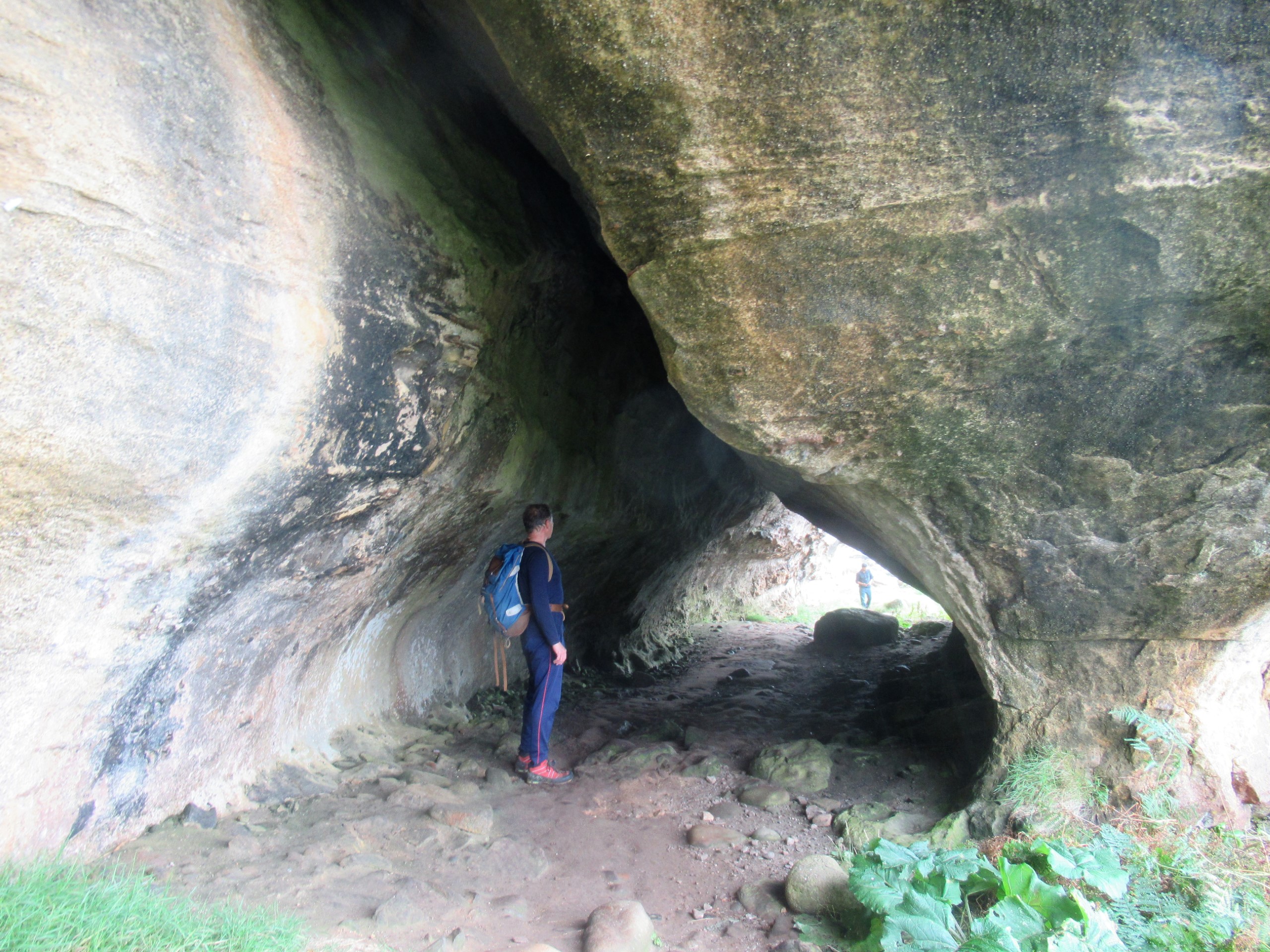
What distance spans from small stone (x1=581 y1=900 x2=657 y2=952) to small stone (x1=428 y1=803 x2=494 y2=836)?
0.91 m

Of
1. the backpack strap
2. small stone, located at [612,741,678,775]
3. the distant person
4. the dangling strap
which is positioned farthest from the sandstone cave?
the distant person

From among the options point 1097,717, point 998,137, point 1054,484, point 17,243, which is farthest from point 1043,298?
point 17,243

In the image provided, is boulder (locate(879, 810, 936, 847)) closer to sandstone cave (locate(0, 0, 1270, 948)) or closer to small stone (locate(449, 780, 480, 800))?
sandstone cave (locate(0, 0, 1270, 948))

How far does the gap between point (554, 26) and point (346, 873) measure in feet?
10.3

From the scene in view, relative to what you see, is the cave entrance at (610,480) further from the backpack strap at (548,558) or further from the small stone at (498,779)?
the small stone at (498,779)

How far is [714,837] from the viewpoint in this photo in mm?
3520

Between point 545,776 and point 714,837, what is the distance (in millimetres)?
1126

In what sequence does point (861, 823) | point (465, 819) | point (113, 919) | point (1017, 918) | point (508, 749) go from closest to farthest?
point (113, 919) → point (1017, 918) → point (465, 819) → point (861, 823) → point (508, 749)

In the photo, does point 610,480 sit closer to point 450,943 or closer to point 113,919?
point 450,943

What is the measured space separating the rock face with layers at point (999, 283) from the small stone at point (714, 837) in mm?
1343

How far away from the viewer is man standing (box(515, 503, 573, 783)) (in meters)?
4.15

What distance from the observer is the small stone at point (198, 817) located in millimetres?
3041

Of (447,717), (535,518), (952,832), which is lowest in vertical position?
(447,717)

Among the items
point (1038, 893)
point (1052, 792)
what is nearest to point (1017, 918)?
point (1038, 893)
